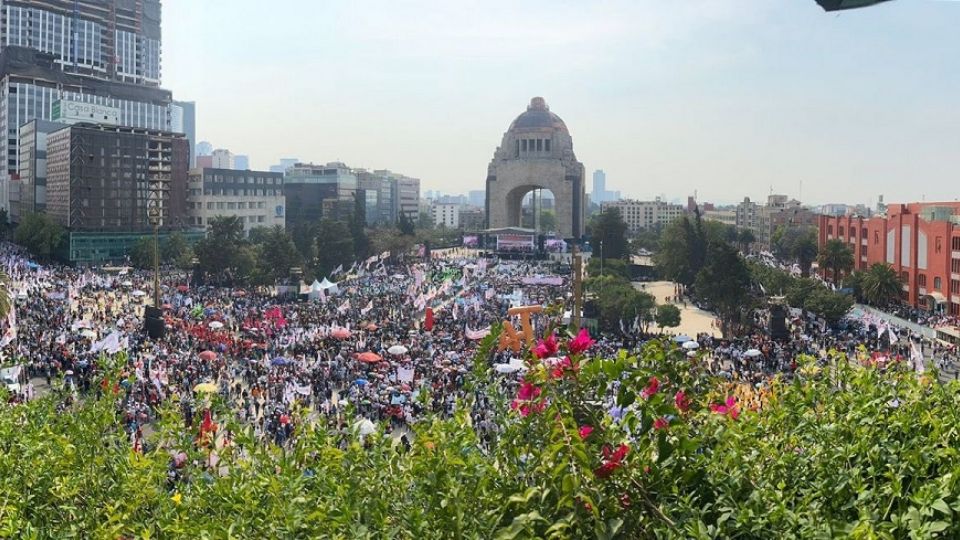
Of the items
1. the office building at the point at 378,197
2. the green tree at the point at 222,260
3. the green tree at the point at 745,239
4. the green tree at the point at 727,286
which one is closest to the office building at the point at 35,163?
the green tree at the point at 222,260

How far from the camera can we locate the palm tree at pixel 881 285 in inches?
1626

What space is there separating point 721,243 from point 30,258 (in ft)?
151

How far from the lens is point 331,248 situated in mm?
52906

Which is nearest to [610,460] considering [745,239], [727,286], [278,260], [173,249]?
[727,286]

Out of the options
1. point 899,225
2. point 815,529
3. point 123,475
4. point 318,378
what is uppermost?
point 899,225

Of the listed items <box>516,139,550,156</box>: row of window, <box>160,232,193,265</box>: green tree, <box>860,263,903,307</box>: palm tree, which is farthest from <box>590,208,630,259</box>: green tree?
<box>160,232,193,265</box>: green tree

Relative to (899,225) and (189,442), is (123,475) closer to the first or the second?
(189,442)

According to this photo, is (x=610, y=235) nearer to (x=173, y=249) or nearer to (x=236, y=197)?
(x=173, y=249)

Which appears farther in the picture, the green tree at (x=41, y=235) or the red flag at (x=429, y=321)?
the green tree at (x=41, y=235)

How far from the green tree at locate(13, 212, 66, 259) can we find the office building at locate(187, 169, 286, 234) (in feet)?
47.5

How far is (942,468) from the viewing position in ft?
17.9

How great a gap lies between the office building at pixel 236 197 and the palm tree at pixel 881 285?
52029mm

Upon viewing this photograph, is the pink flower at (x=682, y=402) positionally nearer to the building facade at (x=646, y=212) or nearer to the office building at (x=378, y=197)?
the office building at (x=378, y=197)

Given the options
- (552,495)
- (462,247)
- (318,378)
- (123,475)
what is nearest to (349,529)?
(552,495)
